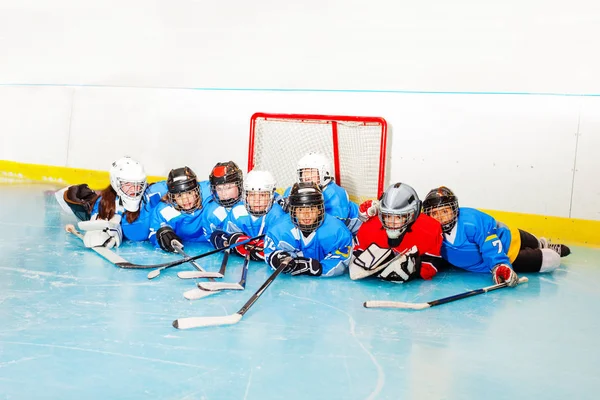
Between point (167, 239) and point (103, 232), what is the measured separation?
445 millimetres

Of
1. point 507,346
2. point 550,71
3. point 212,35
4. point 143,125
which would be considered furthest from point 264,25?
point 507,346

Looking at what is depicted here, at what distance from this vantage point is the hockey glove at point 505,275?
143 inches

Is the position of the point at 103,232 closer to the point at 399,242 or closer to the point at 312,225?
the point at 312,225

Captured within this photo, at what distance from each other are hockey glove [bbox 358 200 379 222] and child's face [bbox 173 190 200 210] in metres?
1.08

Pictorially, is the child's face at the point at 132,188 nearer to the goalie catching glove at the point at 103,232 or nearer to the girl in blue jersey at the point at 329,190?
the goalie catching glove at the point at 103,232

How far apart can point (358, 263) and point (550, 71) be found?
2692 millimetres

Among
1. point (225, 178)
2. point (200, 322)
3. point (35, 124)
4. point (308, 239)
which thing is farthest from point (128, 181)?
point (35, 124)

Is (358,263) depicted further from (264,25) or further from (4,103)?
(4,103)

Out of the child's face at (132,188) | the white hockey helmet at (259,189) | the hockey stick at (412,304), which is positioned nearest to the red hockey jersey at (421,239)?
the hockey stick at (412,304)

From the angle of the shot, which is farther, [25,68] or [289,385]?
[25,68]

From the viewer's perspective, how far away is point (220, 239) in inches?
167

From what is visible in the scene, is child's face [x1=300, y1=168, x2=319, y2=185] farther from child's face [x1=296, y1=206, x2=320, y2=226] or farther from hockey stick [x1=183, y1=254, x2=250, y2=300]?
hockey stick [x1=183, y1=254, x2=250, y2=300]

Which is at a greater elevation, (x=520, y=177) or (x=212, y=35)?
(x=212, y=35)

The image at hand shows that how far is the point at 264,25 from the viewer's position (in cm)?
637
